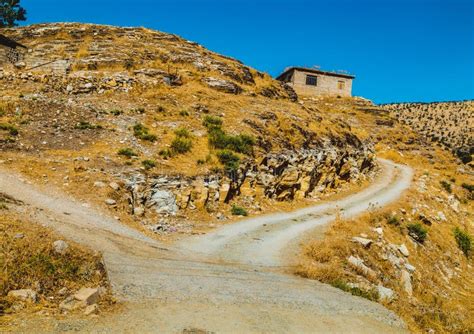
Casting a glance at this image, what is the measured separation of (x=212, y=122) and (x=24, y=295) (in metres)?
20.5

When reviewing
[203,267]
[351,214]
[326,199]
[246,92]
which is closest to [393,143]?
[246,92]

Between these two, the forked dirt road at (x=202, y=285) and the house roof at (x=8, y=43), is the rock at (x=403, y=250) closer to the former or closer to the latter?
the forked dirt road at (x=202, y=285)

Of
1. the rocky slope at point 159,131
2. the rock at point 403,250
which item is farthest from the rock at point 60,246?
the rock at point 403,250

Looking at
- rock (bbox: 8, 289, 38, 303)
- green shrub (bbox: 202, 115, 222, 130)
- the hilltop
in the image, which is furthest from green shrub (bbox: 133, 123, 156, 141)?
rock (bbox: 8, 289, 38, 303)

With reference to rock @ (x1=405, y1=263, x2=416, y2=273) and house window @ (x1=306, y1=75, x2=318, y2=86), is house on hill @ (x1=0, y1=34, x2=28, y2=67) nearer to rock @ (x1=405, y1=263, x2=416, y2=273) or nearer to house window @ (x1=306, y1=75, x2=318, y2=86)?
Result: rock @ (x1=405, y1=263, x2=416, y2=273)

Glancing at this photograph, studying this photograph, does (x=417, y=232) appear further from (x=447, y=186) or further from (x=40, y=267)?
(x=40, y=267)

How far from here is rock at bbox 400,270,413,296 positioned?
14.2m

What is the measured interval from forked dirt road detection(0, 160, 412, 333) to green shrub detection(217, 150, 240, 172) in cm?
555

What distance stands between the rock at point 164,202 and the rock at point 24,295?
35.0 feet

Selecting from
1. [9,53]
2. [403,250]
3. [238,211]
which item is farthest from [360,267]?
[9,53]

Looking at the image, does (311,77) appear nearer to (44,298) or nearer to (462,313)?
(462,313)

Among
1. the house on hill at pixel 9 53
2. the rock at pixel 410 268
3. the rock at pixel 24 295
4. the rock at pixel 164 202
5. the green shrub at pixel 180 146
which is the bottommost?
the rock at pixel 410 268

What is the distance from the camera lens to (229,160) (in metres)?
22.8

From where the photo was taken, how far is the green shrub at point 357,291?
35.4 ft
